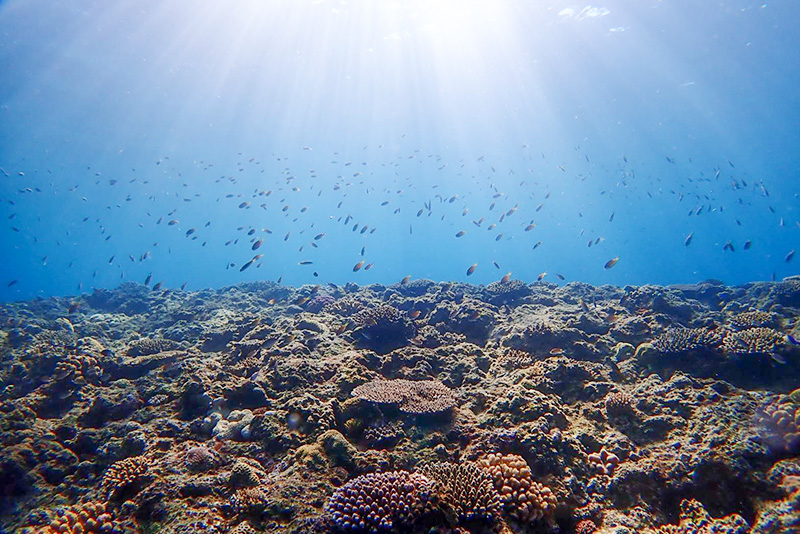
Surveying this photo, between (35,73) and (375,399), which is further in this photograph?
(35,73)

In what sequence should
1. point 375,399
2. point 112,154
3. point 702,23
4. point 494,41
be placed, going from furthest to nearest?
1. point 112,154
2. point 494,41
3. point 702,23
4. point 375,399

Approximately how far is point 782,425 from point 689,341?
2.98m

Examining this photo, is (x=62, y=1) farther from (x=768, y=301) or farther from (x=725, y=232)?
(x=725, y=232)

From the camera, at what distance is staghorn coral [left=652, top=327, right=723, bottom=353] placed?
24.2ft

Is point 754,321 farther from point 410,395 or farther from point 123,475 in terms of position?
point 123,475

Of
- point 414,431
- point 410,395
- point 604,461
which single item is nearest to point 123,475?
point 414,431

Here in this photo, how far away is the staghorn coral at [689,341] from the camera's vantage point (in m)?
7.36

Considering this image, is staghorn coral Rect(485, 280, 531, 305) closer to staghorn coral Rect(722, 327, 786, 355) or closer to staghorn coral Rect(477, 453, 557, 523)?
staghorn coral Rect(722, 327, 786, 355)

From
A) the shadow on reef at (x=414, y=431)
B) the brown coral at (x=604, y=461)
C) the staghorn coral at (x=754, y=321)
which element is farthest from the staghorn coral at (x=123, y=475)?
the staghorn coral at (x=754, y=321)

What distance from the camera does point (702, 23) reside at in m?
31.0

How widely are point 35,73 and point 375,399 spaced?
4479 centimetres

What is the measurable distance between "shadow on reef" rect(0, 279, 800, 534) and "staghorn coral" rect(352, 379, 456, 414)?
46 millimetres

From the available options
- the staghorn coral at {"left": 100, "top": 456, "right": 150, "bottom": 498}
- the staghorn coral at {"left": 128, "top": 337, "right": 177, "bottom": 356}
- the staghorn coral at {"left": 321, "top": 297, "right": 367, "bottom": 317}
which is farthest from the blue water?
the staghorn coral at {"left": 100, "top": 456, "right": 150, "bottom": 498}

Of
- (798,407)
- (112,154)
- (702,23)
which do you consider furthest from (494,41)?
(112,154)
